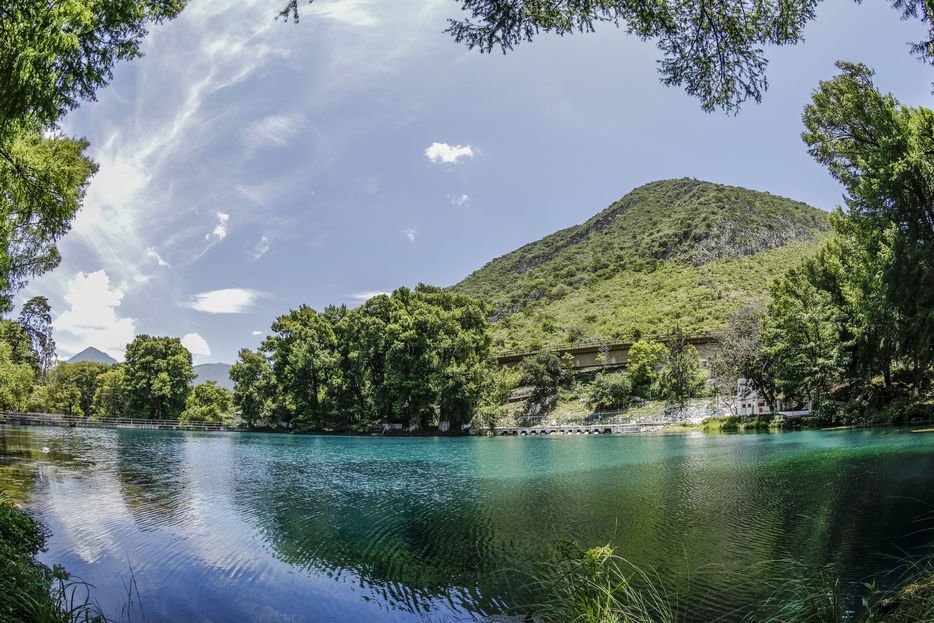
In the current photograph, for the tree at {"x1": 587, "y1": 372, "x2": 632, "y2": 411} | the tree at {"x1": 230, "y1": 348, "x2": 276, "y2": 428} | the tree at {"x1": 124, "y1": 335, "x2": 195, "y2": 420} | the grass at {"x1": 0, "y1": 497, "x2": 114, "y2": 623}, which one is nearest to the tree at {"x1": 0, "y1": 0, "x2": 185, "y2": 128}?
the grass at {"x1": 0, "y1": 497, "x2": 114, "y2": 623}

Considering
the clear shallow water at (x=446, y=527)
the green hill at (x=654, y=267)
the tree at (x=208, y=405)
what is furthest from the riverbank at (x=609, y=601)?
the tree at (x=208, y=405)

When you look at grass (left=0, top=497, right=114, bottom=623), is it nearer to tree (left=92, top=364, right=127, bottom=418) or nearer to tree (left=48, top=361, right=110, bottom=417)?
tree (left=92, top=364, right=127, bottom=418)

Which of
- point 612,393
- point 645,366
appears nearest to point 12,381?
point 612,393

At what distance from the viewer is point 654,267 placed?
90875 millimetres

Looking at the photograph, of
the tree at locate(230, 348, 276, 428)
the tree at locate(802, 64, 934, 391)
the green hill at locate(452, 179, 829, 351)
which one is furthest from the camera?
the green hill at locate(452, 179, 829, 351)

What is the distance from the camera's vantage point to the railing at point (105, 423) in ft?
183

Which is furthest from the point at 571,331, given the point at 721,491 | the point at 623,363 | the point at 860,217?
the point at 721,491

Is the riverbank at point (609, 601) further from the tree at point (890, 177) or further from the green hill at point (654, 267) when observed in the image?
the green hill at point (654, 267)

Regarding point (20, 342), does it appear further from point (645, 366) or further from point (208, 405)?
point (645, 366)

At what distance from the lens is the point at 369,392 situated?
2008 inches

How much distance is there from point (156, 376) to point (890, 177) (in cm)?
7207

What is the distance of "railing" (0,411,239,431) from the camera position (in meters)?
55.9

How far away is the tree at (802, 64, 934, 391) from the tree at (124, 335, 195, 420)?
68.5 metres

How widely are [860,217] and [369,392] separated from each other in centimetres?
4259
